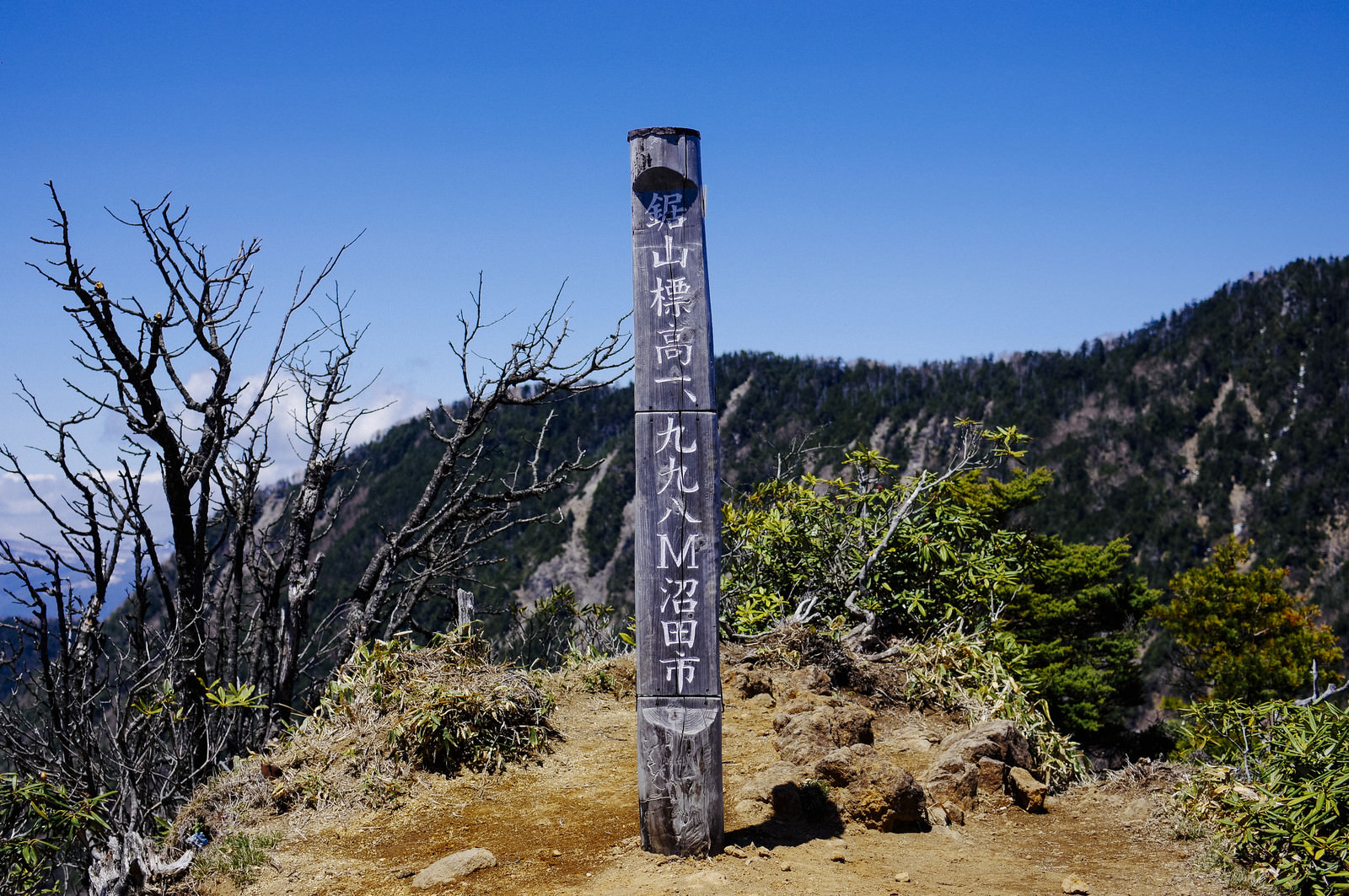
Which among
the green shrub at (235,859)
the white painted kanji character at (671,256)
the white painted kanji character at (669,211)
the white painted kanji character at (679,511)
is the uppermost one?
the white painted kanji character at (669,211)

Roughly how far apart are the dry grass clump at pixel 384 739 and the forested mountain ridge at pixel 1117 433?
4608 cm

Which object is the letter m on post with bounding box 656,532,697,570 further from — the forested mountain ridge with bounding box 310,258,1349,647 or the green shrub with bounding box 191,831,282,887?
the forested mountain ridge with bounding box 310,258,1349,647

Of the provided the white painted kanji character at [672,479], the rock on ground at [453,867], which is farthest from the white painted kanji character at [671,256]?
the rock on ground at [453,867]

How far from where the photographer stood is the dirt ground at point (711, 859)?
3.74 meters

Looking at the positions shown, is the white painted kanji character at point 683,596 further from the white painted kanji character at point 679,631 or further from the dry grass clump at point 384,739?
the dry grass clump at point 384,739

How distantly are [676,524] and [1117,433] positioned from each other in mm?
80505

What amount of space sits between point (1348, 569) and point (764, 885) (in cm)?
6082

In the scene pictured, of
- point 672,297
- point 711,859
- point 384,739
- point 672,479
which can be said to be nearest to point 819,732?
point 711,859

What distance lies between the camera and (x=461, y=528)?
8.66m

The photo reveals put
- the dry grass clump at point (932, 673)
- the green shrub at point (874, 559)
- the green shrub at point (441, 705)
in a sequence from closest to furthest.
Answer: the green shrub at point (441, 705)
the dry grass clump at point (932, 673)
the green shrub at point (874, 559)

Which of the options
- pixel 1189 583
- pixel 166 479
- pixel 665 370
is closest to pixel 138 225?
pixel 166 479

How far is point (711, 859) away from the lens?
3.86 meters

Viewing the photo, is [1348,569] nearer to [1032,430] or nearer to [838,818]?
[1032,430]

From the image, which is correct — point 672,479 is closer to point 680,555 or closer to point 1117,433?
point 680,555
